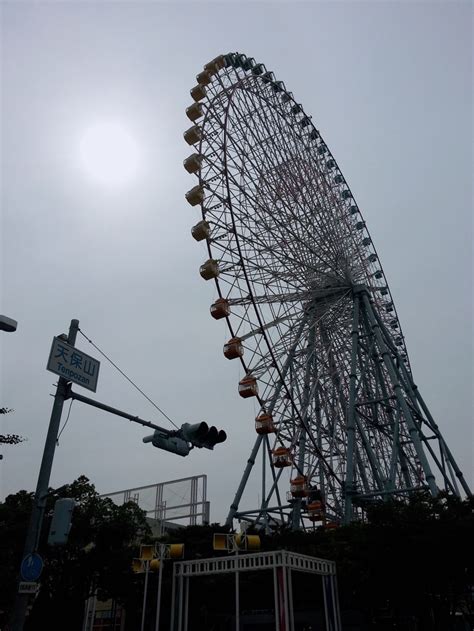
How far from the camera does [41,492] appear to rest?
34.3 ft

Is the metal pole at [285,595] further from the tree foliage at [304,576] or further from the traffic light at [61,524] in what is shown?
the tree foliage at [304,576]

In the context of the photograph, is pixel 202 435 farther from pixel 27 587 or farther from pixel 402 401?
pixel 402 401

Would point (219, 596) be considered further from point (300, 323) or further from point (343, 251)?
point (343, 251)

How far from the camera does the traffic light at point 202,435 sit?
12961mm

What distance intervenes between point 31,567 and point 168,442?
13.9ft

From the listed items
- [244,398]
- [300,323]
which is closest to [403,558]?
[244,398]

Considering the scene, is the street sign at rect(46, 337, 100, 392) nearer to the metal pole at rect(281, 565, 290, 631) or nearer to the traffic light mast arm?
the traffic light mast arm

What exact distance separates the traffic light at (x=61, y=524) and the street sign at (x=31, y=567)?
0.45 m

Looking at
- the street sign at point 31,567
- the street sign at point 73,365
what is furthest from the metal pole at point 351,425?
the street sign at point 31,567

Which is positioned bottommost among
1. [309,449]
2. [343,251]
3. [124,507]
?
[124,507]

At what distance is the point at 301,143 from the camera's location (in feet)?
117

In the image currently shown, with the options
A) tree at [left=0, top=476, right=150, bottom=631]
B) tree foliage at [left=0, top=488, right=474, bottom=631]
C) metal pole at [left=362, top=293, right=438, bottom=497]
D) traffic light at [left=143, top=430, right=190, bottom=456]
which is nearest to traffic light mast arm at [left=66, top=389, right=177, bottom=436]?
traffic light at [left=143, top=430, right=190, bottom=456]

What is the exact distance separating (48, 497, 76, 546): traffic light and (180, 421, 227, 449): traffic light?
327cm

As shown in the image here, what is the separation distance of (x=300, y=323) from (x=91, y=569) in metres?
16.5
